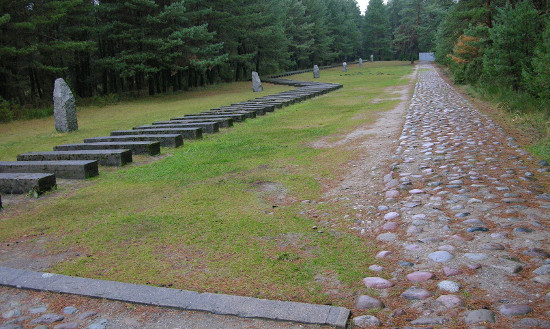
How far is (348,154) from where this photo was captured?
6496 mm

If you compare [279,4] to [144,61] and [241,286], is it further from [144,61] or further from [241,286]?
[241,286]

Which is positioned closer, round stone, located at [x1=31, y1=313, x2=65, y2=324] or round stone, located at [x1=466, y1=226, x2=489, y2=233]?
round stone, located at [x1=31, y1=313, x2=65, y2=324]

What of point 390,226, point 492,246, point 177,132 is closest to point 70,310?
point 390,226

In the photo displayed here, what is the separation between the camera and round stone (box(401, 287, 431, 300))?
2359 millimetres

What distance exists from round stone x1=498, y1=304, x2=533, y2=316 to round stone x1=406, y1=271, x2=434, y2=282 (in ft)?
1.51

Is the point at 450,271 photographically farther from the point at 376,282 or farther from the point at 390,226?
the point at 390,226

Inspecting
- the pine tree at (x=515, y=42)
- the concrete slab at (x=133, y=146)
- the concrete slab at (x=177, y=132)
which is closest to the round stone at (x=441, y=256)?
the concrete slab at (x=133, y=146)

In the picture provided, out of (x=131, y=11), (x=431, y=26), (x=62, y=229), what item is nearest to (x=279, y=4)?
(x=131, y=11)

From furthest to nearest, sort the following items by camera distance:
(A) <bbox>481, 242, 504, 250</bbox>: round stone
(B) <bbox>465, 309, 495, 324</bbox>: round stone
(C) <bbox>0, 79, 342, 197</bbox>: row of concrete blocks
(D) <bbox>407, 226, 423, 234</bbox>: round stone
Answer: (C) <bbox>0, 79, 342, 197</bbox>: row of concrete blocks < (D) <bbox>407, 226, 423, 234</bbox>: round stone < (A) <bbox>481, 242, 504, 250</bbox>: round stone < (B) <bbox>465, 309, 495, 324</bbox>: round stone

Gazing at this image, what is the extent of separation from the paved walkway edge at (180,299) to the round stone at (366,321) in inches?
2.4

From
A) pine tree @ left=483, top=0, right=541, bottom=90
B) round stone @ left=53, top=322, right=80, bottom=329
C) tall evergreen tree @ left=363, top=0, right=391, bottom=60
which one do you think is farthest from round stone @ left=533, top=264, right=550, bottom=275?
tall evergreen tree @ left=363, top=0, right=391, bottom=60

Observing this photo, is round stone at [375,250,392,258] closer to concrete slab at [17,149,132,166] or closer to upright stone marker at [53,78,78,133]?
concrete slab at [17,149,132,166]

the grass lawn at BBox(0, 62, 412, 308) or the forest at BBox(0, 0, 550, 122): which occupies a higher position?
the forest at BBox(0, 0, 550, 122)

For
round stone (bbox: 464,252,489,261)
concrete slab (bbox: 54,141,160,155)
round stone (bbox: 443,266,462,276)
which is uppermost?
concrete slab (bbox: 54,141,160,155)
